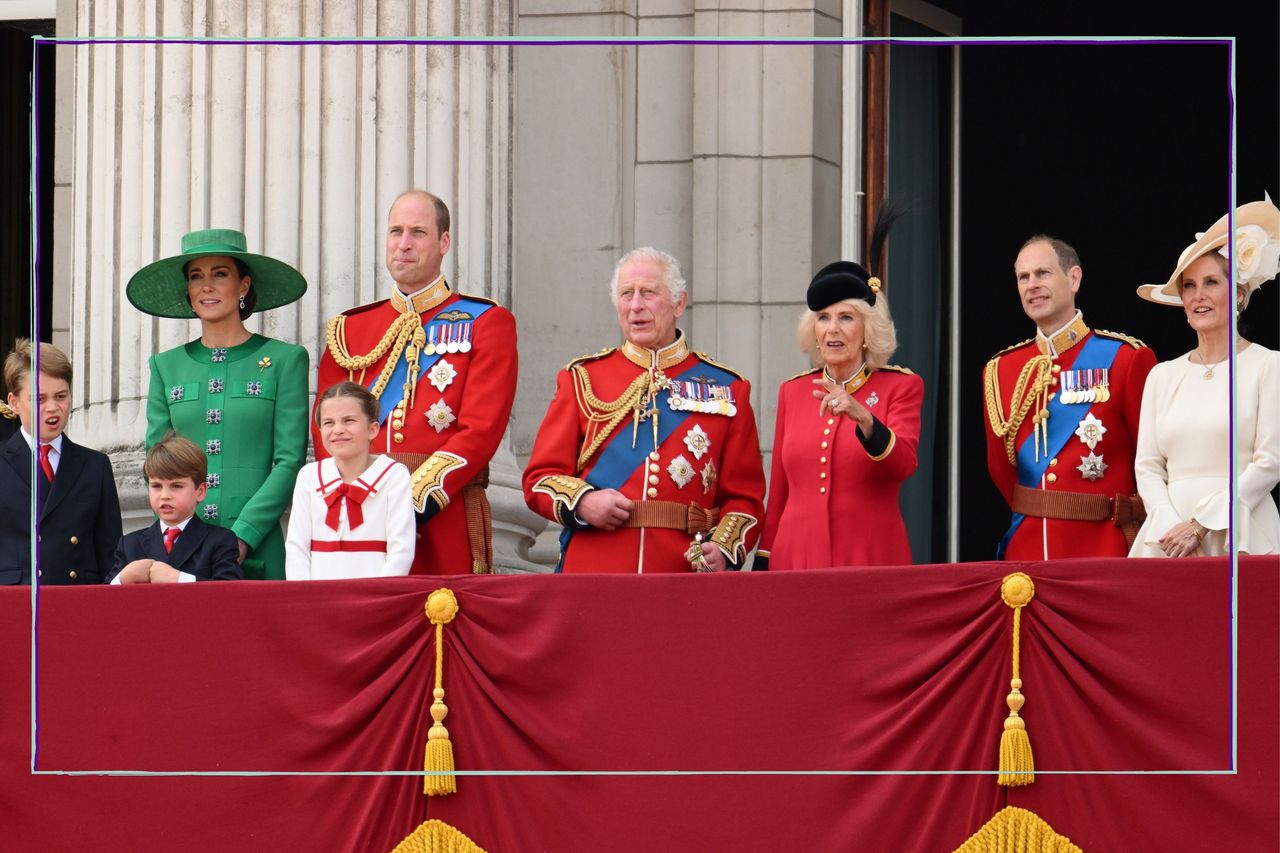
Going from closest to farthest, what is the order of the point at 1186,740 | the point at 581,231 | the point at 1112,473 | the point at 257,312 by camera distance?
the point at 1186,740 < the point at 1112,473 < the point at 257,312 < the point at 581,231

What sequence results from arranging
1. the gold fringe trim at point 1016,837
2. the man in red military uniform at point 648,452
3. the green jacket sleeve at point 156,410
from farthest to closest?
the green jacket sleeve at point 156,410, the man in red military uniform at point 648,452, the gold fringe trim at point 1016,837

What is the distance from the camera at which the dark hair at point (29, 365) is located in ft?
25.6

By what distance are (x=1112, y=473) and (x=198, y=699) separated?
2793 mm

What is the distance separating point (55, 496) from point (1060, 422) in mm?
3084

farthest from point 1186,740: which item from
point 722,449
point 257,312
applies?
point 257,312

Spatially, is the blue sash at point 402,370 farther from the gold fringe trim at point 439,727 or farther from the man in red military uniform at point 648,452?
the gold fringe trim at point 439,727

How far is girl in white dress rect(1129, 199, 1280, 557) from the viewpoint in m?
7.17

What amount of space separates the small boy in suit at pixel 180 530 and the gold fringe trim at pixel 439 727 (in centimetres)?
83

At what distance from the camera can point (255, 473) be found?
25.7ft

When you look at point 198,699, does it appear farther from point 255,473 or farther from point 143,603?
point 255,473

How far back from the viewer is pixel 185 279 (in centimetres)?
820

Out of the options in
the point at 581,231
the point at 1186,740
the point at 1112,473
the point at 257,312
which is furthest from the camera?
the point at 581,231

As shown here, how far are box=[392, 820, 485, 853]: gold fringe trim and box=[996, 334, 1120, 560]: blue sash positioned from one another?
1973 mm

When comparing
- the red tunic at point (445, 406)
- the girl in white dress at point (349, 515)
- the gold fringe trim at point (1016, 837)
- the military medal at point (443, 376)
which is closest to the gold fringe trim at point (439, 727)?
the girl in white dress at point (349, 515)
